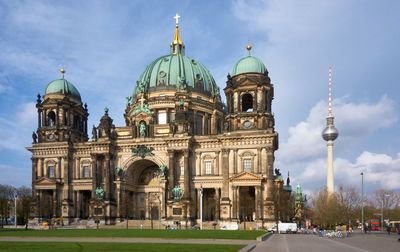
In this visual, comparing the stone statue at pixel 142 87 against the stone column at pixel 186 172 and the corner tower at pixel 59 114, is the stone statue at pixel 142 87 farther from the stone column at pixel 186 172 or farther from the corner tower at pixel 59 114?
the stone column at pixel 186 172

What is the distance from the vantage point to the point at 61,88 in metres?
84.0

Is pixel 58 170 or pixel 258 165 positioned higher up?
pixel 258 165

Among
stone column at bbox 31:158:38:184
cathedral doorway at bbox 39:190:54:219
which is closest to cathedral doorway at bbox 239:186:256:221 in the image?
cathedral doorway at bbox 39:190:54:219

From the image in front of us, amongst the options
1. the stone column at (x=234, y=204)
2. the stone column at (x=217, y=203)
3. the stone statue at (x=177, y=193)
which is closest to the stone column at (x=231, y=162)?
the stone column at (x=234, y=204)

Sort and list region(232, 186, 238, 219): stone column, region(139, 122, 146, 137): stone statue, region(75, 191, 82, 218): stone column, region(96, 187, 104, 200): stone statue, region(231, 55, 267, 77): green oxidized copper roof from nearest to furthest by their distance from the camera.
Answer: region(232, 186, 238, 219): stone column < region(231, 55, 267, 77): green oxidized copper roof < region(96, 187, 104, 200): stone statue < region(139, 122, 146, 137): stone statue < region(75, 191, 82, 218): stone column

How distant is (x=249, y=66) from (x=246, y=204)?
2444 centimetres

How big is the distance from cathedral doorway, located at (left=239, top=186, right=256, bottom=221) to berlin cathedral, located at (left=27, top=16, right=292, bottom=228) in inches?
6.8

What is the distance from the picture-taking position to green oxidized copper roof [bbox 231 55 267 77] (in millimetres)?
72625

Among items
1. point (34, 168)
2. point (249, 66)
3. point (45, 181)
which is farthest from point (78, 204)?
point (249, 66)

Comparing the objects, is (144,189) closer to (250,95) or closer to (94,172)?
(94,172)

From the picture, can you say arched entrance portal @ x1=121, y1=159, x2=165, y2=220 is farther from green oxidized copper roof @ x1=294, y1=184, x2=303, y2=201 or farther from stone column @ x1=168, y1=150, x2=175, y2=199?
green oxidized copper roof @ x1=294, y1=184, x2=303, y2=201

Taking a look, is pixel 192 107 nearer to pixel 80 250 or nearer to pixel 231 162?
pixel 231 162

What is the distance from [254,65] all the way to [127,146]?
93.4ft

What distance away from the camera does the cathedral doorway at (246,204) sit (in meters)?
69.1
